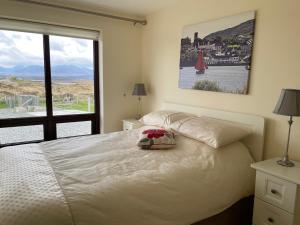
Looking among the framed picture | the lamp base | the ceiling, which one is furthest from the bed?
the ceiling

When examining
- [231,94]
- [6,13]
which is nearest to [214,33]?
[231,94]

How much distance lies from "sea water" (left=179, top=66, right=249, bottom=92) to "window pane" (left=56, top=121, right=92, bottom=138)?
187 centimetres

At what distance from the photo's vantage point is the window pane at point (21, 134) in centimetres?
319

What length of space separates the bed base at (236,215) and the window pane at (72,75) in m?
2.64

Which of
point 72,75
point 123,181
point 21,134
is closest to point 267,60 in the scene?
point 123,181

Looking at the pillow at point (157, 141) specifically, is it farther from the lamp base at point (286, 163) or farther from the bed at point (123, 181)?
the lamp base at point (286, 163)

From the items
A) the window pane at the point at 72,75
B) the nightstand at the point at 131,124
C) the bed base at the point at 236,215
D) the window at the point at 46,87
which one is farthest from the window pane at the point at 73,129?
the bed base at the point at 236,215

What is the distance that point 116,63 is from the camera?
375cm

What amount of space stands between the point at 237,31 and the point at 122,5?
173 cm

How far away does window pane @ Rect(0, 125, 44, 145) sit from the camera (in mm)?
3186

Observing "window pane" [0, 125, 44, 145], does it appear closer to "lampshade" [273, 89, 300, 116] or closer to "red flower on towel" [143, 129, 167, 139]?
"red flower on towel" [143, 129, 167, 139]

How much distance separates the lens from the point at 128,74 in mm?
3891

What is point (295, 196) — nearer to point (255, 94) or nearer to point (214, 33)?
point (255, 94)

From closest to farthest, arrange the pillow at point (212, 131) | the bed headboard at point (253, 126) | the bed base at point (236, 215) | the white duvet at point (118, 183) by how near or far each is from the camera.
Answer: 1. the white duvet at point (118, 183)
2. the bed base at point (236, 215)
3. the pillow at point (212, 131)
4. the bed headboard at point (253, 126)
